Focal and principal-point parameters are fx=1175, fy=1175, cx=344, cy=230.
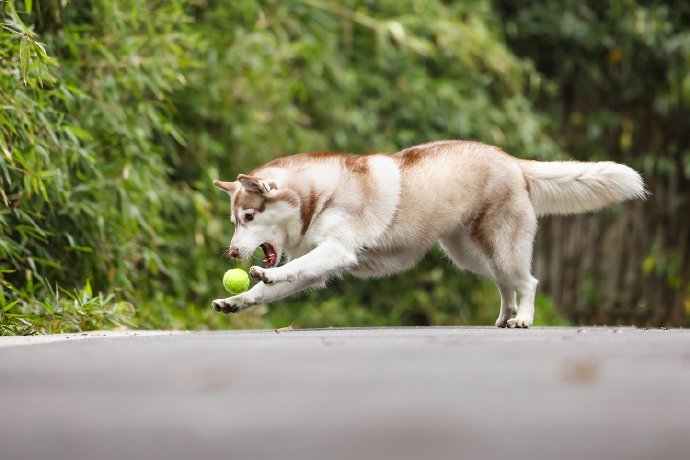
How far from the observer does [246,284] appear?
499 cm

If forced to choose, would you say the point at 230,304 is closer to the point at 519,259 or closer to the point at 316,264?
the point at 316,264

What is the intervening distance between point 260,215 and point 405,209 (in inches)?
26.0

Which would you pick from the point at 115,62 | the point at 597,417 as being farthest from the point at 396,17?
the point at 597,417

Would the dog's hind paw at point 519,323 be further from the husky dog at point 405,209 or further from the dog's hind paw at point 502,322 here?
the dog's hind paw at point 502,322

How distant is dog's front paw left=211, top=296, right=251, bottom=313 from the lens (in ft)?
15.3

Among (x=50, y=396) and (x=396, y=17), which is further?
(x=396, y=17)

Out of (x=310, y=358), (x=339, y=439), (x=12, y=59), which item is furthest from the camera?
(x=12, y=59)

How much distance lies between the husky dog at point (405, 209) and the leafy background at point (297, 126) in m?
1.13

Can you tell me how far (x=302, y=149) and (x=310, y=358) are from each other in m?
5.16

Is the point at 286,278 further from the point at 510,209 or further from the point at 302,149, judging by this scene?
the point at 302,149

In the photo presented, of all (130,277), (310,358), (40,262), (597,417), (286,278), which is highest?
(597,417)

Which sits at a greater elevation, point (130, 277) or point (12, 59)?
point (12, 59)

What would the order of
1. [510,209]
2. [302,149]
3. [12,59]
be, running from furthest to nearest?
[302,149] → [12,59] → [510,209]

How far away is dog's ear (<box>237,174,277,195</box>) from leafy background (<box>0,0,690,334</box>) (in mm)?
1108
